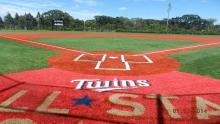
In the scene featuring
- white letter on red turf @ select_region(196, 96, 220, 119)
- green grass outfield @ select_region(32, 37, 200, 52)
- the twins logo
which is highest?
green grass outfield @ select_region(32, 37, 200, 52)

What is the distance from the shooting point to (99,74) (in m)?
11.9

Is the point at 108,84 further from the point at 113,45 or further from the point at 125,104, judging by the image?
the point at 113,45

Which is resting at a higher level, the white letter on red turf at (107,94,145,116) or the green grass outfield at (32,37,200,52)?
the green grass outfield at (32,37,200,52)

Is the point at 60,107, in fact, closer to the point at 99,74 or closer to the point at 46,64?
the point at 99,74

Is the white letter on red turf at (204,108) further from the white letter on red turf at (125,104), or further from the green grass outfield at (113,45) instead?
the green grass outfield at (113,45)

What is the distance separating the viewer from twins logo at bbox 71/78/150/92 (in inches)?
361

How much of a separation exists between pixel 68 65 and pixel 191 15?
13450cm

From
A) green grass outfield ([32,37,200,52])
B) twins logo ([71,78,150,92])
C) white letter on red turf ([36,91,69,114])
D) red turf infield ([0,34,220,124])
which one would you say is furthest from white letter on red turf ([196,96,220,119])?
green grass outfield ([32,37,200,52])

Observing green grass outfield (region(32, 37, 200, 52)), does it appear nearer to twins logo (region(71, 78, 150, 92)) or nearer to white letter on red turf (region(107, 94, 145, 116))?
twins logo (region(71, 78, 150, 92))

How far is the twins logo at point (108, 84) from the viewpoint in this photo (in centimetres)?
918

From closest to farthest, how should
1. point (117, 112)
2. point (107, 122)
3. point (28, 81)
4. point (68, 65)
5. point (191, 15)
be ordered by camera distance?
point (107, 122) → point (117, 112) → point (28, 81) → point (68, 65) → point (191, 15)

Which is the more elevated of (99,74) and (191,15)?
(191,15)

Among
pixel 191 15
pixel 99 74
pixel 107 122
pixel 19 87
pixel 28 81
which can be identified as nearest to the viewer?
pixel 107 122

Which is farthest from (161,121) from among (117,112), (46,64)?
(46,64)
